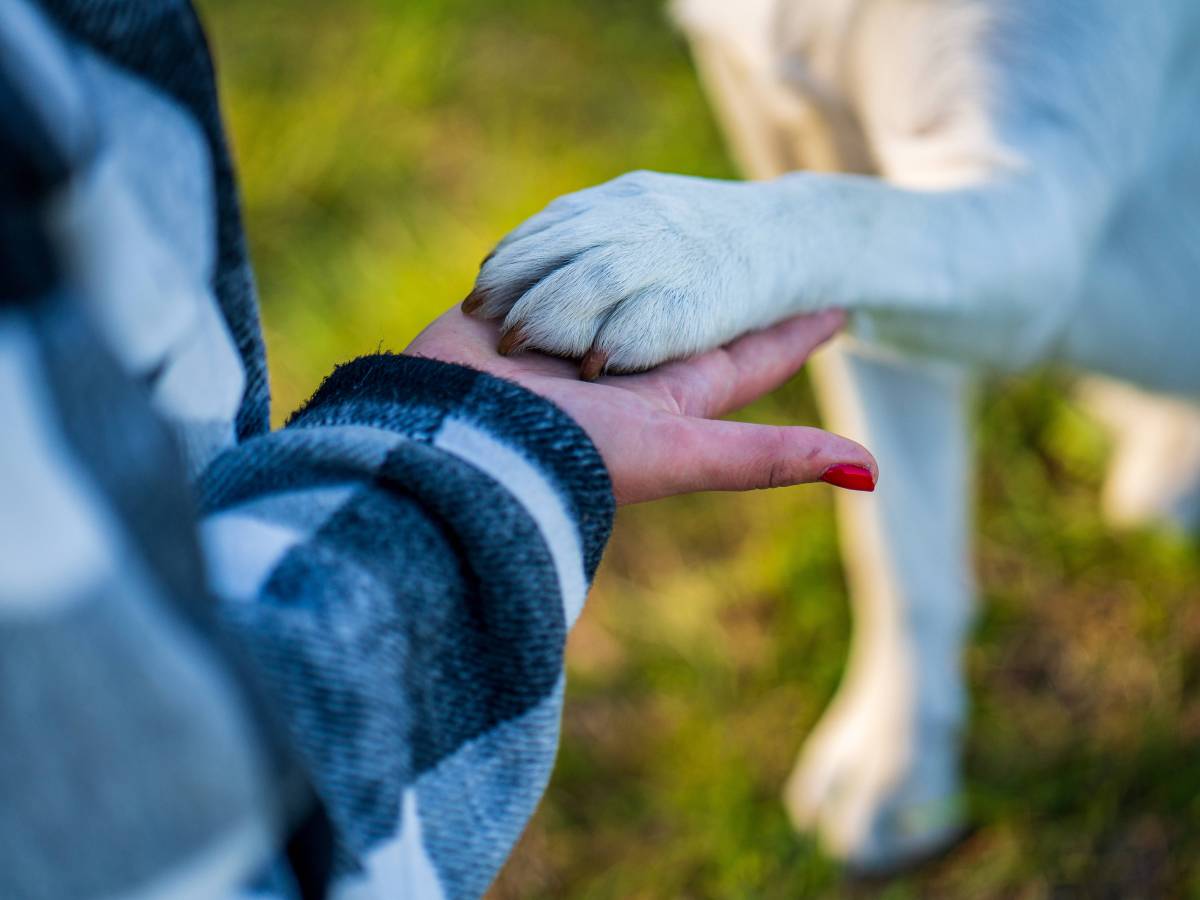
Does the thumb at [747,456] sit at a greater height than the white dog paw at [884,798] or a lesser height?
greater

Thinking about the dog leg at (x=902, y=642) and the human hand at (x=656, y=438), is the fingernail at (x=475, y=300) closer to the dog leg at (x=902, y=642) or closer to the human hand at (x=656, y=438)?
the human hand at (x=656, y=438)

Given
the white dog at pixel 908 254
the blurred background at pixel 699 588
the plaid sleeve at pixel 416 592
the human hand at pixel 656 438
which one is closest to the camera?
the plaid sleeve at pixel 416 592

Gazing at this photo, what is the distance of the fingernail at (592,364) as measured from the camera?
855mm

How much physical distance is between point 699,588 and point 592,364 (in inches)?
45.2

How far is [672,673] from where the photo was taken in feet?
6.08

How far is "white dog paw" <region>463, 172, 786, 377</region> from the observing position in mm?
854

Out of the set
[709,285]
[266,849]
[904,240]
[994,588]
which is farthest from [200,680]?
[994,588]

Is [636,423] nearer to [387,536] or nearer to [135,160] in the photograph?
[387,536]

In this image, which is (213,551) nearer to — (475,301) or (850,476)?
(475,301)

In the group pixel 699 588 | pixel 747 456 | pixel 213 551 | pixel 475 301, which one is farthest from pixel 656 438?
pixel 699 588

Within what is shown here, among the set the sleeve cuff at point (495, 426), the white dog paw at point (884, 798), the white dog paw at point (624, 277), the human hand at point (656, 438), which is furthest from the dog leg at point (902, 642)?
the sleeve cuff at point (495, 426)

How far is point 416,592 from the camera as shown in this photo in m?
0.65

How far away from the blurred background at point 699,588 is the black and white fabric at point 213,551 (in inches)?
41.9

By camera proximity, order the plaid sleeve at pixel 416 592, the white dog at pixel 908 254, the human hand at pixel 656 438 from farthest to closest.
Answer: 1. the white dog at pixel 908 254
2. the human hand at pixel 656 438
3. the plaid sleeve at pixel 416 592
